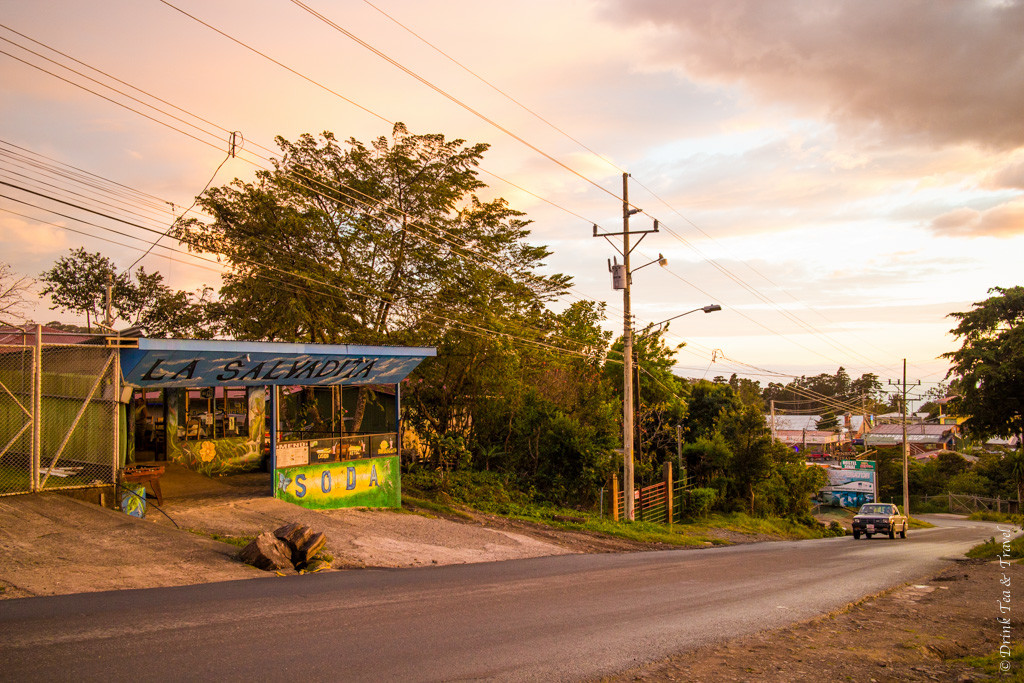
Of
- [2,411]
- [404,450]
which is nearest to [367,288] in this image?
[404,450]

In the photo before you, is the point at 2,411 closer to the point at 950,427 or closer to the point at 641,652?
the point at 641,652

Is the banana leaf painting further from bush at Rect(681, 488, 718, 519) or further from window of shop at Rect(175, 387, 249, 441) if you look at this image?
bush at Rect(681, 488, 718, 519)

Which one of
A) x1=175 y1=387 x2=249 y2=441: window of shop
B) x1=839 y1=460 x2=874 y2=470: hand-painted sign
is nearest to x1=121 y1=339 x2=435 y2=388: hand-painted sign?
x1=175 y1=387 x2=249 y2=441: window of shop

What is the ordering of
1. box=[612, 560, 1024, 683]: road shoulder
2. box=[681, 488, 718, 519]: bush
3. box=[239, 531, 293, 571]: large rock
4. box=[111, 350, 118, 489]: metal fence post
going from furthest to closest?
box=[681, 488, 718, 519]: bush, box=[111, 350, 118, 489]: metal fence post, box=[239, 531, 293, 571]: large rock, box=[612, 560, 1024, 683]: road shoulder

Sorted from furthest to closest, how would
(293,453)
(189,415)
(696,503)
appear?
(696,503) < (189,415) < (293,453)

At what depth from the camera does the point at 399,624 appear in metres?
8.62

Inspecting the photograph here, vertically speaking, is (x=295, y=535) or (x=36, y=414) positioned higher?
(x=36, y=414)

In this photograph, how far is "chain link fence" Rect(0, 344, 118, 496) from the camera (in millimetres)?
12664

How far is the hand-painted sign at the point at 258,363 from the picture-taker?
47.0 ft

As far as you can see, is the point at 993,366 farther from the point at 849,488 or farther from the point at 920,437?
the point at 920,437

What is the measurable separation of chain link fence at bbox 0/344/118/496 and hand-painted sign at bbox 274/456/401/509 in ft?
14.3

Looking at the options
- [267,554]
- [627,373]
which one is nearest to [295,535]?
[267,554]

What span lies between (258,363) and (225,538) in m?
4.31

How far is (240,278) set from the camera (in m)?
24.3
